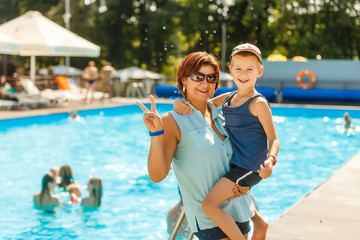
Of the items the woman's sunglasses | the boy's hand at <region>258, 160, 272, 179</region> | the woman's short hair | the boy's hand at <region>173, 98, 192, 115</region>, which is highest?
the woman's short hair

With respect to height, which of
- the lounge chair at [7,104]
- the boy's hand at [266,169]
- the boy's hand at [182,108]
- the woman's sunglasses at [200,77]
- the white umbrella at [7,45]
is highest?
the woman's sunglasses at [200,77]

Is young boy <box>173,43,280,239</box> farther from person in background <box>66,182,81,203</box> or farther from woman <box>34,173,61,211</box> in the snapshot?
person in background <box>66,182,81,203</box>

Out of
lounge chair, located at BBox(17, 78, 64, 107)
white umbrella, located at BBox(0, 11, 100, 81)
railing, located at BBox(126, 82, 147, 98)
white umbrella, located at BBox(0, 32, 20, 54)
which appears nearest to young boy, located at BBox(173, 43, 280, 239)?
white umbrella, located at BBox(0, 32, 20, 54)

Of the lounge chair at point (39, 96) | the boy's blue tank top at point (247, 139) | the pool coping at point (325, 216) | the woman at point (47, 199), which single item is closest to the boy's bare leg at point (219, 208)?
the boy's blue tank top at point (247, 139)

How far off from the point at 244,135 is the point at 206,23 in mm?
30171

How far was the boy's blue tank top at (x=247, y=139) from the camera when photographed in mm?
2467

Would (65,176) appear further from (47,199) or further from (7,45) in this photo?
(7,45)

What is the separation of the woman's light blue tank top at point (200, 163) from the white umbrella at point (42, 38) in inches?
623

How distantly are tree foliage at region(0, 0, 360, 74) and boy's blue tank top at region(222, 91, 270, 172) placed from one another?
95.3ft

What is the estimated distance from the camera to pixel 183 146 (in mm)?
2389

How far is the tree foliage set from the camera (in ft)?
109

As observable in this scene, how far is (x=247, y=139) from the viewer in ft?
8.12

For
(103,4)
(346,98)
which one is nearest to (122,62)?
(103,4)

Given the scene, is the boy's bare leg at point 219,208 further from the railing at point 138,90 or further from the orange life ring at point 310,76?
the railing at point 138,90
